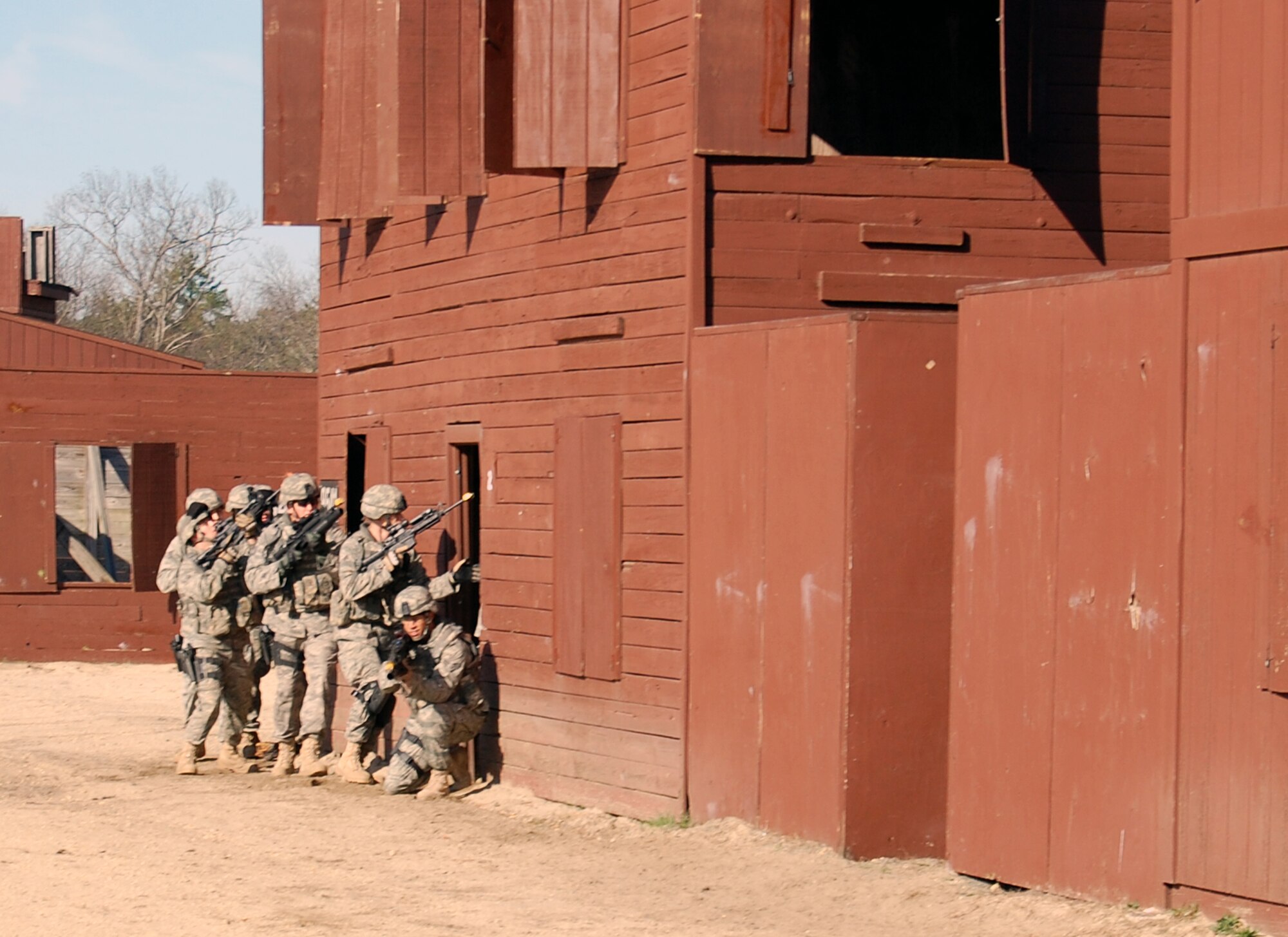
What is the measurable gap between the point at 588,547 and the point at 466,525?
6.01ft

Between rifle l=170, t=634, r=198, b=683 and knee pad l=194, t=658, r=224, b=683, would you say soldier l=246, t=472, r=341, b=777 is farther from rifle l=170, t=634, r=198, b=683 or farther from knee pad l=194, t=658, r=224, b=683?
rifle l=170, t=634, r=198, b=683

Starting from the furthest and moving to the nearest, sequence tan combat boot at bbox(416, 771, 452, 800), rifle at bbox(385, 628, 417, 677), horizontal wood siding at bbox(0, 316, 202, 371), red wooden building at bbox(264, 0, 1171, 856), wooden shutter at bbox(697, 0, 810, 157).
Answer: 1. horizontal wood siding at bbox(0, 316, 202, 371)
2. tan combat boot at bbox(416, 771, 452, 800)
3. rifle at bbox(385, 628, 417, 677)
4. wooden shutter at bbox(697, 0, 810, 157)
5. red wooden building at bbox(264, 0, 1171, 856)

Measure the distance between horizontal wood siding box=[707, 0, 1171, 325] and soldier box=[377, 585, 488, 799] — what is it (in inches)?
111

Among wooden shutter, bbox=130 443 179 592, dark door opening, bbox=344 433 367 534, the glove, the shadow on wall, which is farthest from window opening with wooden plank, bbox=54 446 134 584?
the shadow on wall

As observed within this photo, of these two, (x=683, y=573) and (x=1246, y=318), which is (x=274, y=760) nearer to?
(x=683, y=573)

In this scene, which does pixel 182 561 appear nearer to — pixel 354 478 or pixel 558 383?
pixel 354 478

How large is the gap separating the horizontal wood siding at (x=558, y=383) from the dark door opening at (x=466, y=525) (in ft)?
0.44

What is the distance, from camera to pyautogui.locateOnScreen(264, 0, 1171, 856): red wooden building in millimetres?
8234

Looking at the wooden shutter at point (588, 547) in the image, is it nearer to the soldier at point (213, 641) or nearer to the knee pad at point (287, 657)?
the knee pad at point (287, 657)

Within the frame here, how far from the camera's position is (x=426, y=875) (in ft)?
28.2

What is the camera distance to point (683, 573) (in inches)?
374

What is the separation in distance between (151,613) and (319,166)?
7260mm

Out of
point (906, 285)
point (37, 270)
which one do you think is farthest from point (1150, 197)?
point (37, 270)

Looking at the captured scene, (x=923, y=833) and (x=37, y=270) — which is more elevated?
(x=37, y=270)
